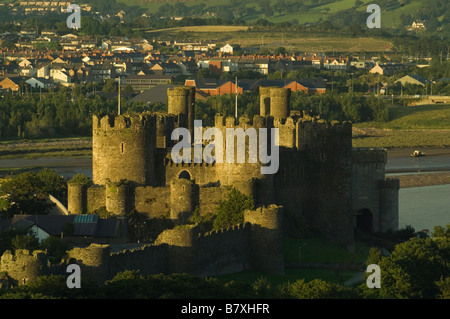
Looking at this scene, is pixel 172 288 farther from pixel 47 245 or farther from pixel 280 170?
pixel 280 170

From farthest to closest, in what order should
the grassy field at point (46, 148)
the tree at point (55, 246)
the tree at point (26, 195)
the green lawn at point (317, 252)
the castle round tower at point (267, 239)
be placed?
the grassy field at point (46, 148)
the tree at point (26, 195)
the green lawn at point (317, 252)
the castle round tower at point (267, 239)
the tree at point (55, 246)

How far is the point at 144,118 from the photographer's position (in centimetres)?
5259

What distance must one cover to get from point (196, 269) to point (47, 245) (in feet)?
16.1

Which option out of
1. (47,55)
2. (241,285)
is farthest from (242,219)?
(47,55)

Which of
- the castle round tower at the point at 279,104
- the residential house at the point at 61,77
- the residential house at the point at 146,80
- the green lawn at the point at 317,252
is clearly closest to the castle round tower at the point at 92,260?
the green lawn at the point at 317,252

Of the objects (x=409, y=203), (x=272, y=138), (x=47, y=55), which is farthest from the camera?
(x=47, y=55)

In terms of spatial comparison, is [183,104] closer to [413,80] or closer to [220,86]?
[220,86]

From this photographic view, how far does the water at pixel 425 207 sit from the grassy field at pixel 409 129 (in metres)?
24.6

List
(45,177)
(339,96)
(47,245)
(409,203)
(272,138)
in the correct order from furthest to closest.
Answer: (339,96) < (409,203) < (45,177) < (272,138) < (47,245)

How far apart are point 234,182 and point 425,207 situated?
23.0 metres

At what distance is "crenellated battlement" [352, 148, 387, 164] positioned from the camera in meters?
58.7

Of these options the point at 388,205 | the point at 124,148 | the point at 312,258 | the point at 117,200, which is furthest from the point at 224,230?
the point at 388,205

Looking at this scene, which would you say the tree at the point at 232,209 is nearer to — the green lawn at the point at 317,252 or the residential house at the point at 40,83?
the green lawn at the point at 317,252

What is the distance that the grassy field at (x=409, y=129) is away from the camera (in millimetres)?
109188
